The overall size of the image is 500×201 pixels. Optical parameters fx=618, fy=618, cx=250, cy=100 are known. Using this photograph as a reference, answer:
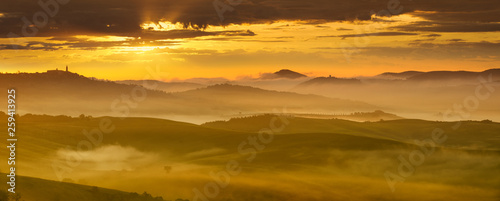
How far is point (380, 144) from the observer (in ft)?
506

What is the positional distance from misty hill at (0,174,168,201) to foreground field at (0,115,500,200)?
1.76 metres

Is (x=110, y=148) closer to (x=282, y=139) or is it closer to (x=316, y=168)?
(x=282, y=139)

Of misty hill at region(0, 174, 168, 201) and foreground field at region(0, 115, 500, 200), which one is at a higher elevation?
foreground field at region(0, 115, 500, 200)

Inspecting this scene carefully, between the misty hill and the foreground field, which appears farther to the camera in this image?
the foreground field

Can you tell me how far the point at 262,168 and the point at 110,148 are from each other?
75.0 metres

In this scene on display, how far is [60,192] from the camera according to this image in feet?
220

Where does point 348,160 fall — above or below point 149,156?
below

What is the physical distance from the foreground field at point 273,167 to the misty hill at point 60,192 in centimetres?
176

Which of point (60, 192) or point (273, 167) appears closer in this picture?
point (60, 192)

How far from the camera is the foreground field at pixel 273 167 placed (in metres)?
102

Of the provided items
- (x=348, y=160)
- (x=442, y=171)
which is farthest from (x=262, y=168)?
(x=442, y=171)

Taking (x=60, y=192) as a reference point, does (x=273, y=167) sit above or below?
above

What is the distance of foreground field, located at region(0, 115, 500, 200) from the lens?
102 m

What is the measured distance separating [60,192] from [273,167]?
72439 mm
